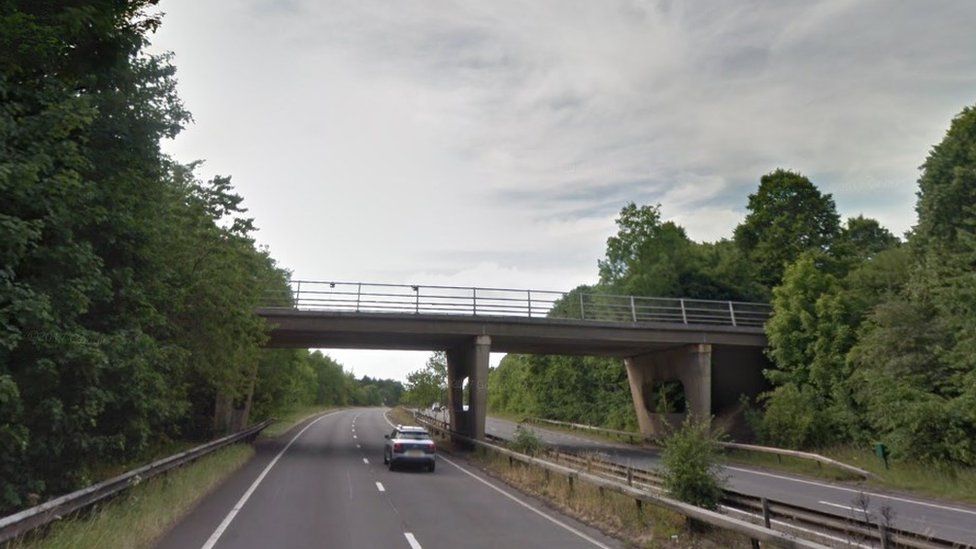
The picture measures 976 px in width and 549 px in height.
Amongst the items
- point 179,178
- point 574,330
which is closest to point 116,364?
point 179,178

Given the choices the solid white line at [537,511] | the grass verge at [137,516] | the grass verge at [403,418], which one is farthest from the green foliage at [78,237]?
the grass verge at [403,418]

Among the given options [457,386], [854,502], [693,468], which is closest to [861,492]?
[854,502]

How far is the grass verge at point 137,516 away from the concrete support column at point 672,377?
1890cm

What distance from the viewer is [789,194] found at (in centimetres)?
5400

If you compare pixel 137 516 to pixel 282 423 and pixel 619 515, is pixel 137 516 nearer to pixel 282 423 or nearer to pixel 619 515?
pixel 619 515

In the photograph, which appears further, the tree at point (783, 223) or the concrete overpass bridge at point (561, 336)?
the tree at point (783, 223)

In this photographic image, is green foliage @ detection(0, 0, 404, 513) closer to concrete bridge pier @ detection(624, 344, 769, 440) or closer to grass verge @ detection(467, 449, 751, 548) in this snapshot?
grass verge @ detection(467, 449, 751, 548)

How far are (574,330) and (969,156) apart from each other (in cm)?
1737

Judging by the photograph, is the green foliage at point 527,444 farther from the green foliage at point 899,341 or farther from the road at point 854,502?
the green foliage at point 899,341

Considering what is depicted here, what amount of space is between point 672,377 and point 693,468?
25.8 metres

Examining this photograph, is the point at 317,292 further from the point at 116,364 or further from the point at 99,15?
the point at 99,15

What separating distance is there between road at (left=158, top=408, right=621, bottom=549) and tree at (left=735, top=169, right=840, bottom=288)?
3746 centimetres

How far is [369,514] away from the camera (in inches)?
545

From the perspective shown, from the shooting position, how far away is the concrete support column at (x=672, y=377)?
33.2 m
